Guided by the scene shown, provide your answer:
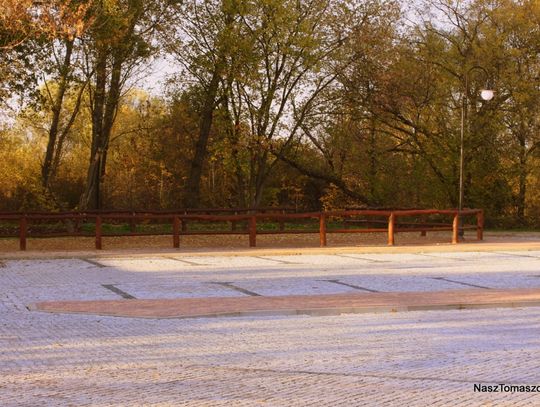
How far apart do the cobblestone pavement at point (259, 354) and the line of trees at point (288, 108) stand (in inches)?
488

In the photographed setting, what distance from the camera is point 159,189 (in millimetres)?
45469

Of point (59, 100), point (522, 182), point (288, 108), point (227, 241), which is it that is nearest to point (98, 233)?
point (227, 241)

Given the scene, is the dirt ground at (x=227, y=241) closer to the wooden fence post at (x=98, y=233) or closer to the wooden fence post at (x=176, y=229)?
the wooden fence post at (x=176, y=229)

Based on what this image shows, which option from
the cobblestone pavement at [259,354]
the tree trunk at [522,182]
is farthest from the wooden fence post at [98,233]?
the tree trunk at [522,182]

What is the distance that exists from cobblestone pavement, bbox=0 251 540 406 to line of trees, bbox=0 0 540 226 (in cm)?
1240

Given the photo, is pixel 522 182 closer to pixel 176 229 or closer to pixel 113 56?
pixel 113 56

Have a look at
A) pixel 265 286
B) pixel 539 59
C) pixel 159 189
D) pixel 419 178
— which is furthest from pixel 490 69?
pixel 265 286

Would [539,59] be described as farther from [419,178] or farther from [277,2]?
[277,2]

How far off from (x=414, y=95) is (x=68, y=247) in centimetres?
1966

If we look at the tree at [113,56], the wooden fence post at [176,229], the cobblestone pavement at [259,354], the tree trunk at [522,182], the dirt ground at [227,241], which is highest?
the tree at [113,56]

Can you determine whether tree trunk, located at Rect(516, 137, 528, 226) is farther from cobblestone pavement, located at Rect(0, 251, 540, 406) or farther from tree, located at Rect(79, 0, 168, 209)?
cobblestone pavement, located at Rect(0, 251, 540, 406)

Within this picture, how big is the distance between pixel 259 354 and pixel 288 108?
2661 cm

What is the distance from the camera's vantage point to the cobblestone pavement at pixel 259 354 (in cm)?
629

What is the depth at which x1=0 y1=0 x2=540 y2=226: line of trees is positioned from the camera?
3067 cm
